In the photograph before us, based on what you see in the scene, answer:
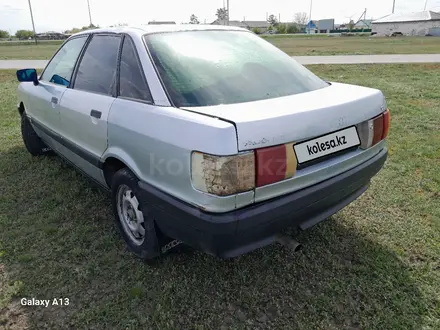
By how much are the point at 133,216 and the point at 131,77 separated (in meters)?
1.01

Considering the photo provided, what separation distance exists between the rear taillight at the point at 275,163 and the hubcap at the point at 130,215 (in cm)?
107

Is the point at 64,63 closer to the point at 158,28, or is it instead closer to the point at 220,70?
the point at 158,28

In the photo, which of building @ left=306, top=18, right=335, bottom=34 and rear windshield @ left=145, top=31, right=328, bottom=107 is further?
building @ left=306, top=18, right=335, bottom=34

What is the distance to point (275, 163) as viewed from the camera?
1856 millimetres

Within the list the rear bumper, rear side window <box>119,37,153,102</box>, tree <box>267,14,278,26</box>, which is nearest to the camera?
the rear bumper

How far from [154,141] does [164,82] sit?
399mm

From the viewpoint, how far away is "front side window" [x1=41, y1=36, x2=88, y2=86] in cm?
332

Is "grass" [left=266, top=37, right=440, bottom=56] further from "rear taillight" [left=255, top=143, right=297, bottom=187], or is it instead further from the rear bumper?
"rear taillight" [left=255, top=143, right=297, bottom=187]

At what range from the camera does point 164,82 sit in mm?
2201

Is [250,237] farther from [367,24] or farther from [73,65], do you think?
[367,24]

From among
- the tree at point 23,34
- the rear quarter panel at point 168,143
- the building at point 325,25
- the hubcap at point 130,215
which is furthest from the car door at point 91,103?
the building at point 325,25

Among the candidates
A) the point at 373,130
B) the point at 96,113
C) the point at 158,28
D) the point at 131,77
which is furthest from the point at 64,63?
the point at 373,130

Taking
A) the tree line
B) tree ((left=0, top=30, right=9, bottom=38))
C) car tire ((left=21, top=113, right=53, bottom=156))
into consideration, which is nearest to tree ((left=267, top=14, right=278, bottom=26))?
the tree line

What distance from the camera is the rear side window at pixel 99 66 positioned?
8.76 ft
